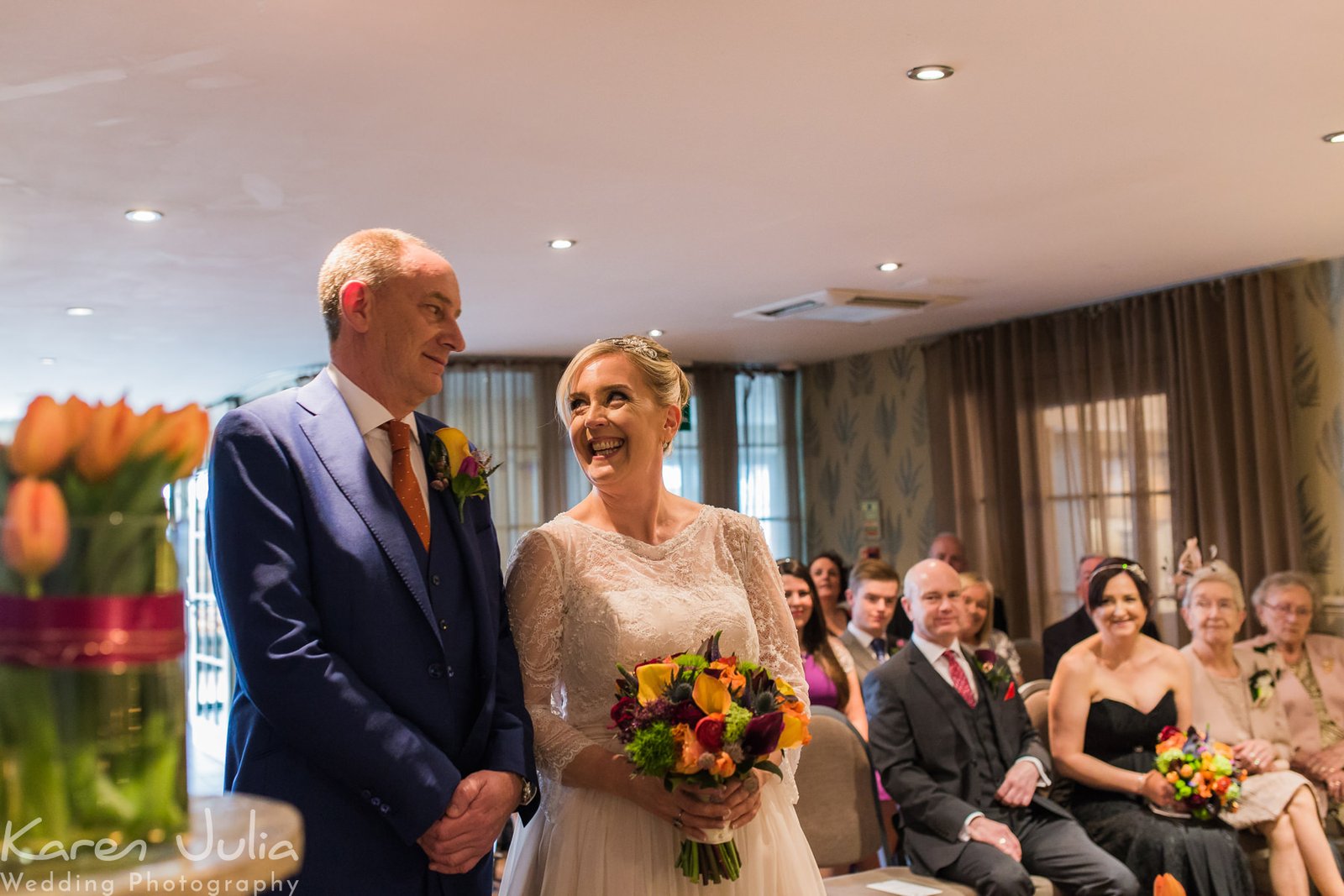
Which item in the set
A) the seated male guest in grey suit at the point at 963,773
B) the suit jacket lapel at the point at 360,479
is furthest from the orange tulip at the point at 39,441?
the seated male guest in grey suit at the point at 963,773

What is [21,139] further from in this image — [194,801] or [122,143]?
[194,801]

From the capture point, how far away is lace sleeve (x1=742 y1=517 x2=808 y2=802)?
2.58m

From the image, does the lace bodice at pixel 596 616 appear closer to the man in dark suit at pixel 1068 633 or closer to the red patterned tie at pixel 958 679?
the red patterned tie at pixel 958 679

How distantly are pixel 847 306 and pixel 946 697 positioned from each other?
3.55 metres

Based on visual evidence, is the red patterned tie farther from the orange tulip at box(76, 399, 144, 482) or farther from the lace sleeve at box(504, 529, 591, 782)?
the orange tulip at box(76, 399, 144, 482)

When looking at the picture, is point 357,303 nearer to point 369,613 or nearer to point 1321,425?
point 369,613

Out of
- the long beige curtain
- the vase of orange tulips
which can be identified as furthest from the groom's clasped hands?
the long beige curtain

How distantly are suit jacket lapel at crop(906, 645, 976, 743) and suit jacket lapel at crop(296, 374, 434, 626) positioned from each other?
246 cm

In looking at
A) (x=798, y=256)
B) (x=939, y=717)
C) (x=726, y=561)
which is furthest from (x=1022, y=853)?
(x=798, y=256)

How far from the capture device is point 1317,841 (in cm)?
433

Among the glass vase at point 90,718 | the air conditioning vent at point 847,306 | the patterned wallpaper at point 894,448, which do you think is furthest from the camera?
the air conditioning vent at point 847,306

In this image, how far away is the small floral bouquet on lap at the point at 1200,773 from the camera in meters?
4.12

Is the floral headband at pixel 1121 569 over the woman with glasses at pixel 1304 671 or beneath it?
over

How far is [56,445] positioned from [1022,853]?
3.69 metres
